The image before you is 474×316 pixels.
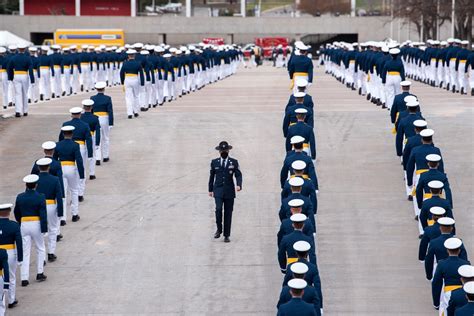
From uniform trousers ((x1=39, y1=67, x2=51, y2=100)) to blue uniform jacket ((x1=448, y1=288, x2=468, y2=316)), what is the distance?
83.3 ft

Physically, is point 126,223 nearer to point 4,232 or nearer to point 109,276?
point 109,276

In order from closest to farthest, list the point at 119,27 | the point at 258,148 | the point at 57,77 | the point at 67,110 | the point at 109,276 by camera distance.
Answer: the point at 109,276
the point at 258,148
the point at 67,110
the point at 57,77
the point at 119,27

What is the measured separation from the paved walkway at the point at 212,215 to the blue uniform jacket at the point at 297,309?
3.37 metres

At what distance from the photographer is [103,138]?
21.6 m

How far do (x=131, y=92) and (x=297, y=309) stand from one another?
18158 millimetres

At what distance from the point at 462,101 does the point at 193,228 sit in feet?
54.5

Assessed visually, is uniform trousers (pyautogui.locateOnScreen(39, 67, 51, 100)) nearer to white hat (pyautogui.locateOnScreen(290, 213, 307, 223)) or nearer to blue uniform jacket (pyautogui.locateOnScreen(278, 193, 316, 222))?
blue uniform jacket (pyautogui.locateOnScreen(278, 193, 316, 222))

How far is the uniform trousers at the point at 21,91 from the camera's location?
2811 centimetres

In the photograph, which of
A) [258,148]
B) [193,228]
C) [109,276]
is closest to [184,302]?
[109,276]

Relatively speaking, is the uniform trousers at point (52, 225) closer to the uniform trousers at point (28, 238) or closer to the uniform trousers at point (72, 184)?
the uniform trousers at point (28, 238)

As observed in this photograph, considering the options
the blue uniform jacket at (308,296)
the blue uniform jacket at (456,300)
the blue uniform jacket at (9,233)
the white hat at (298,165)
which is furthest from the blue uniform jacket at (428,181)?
the blue uniform jacket at (9,233)

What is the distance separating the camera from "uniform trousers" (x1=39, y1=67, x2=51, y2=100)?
34250 millimetres

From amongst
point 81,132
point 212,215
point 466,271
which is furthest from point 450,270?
point 81,132

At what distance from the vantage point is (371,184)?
1952cm
